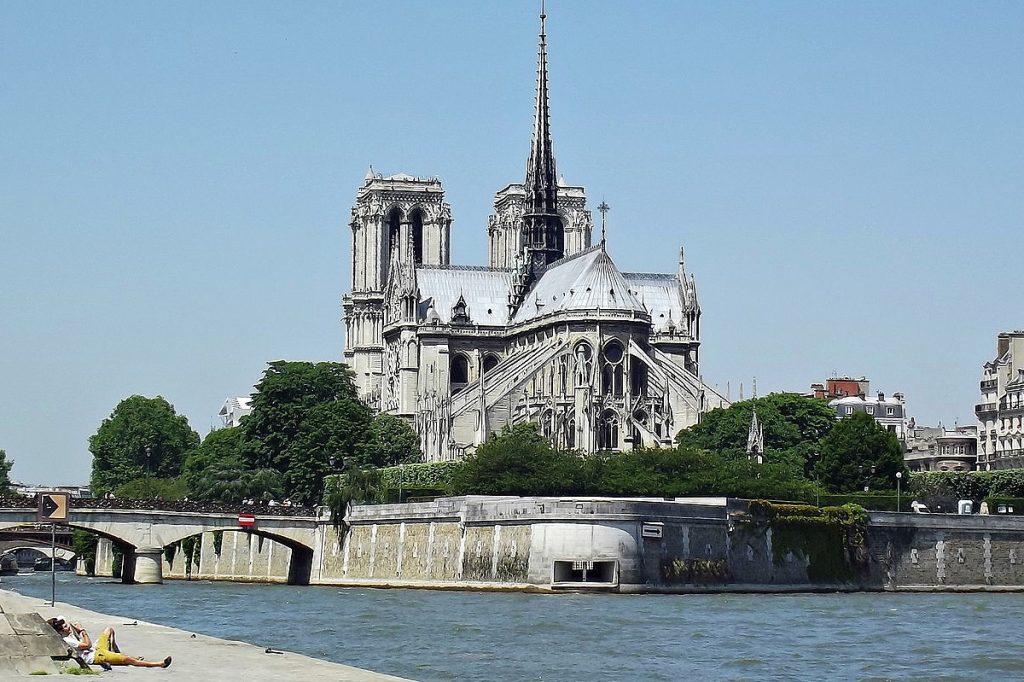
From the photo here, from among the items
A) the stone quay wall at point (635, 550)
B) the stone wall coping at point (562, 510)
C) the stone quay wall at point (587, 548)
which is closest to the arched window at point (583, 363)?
the stone quay wall at point (635, 550)

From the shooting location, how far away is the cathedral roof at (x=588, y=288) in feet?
407

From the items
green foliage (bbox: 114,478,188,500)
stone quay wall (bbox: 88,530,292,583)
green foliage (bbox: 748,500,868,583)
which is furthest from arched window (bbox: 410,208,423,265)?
green foliage (bbox: 748,500,868,583)

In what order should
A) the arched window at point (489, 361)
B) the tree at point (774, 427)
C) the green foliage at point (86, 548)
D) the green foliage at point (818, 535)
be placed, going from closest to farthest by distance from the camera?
the green foliage at point (818, 535)
the tree at point (774, 427)
the green foliage at point (86, 548)
the arched window at point (489, 361)

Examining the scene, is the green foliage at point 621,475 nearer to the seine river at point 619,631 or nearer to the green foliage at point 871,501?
the green foliage at point 871,501

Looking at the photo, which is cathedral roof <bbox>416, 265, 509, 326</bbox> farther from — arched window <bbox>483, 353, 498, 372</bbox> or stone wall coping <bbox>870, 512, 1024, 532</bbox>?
stone wall coping <bbox>870, 512, 1024, 532</bbox>

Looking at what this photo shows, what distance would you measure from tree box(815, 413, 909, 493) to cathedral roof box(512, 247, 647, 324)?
90.1 feet

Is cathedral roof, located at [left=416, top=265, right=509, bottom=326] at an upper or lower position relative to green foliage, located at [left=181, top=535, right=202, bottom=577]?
upper

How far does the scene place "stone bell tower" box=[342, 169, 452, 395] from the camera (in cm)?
15162

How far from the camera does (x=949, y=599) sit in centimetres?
7312

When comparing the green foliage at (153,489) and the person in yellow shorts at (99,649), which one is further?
the green foliage at (153,489)

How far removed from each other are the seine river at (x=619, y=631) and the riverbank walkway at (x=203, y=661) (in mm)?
4963

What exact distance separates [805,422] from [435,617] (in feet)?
191

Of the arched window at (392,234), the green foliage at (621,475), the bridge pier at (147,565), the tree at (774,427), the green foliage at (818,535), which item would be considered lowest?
the bridge pier at (147,565)

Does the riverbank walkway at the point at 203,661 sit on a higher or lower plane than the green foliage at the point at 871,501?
lower
